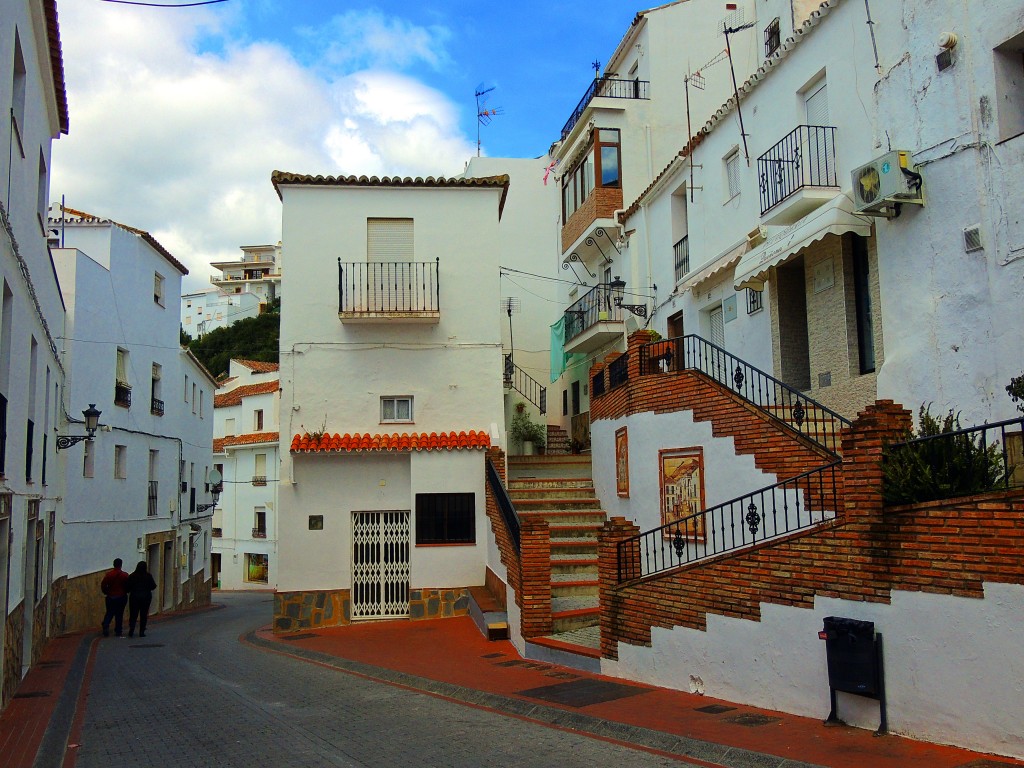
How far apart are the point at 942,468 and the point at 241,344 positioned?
6777 cm

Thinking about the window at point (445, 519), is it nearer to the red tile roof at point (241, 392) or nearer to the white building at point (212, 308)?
the red tile roof at point (241, 392)

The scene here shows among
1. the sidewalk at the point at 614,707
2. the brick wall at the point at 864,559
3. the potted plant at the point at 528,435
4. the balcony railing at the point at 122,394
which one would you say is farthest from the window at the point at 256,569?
the brick wall at the point at 864,559

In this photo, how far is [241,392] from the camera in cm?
Result: 4481

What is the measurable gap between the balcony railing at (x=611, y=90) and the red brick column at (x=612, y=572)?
1511 centimetres

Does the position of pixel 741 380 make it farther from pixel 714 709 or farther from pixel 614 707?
pixel 614 707

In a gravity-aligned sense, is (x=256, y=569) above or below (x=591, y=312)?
below

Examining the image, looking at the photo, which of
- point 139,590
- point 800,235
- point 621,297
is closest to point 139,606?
point 139,590

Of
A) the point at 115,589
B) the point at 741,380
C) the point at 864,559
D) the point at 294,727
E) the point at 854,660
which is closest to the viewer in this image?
the point at 854,660

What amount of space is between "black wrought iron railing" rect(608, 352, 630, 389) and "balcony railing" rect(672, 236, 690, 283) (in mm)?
3871

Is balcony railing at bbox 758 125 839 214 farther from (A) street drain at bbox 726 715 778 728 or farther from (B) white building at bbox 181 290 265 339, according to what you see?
(B) white building at bbox 181 290 265 339

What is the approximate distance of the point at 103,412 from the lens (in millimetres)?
22031

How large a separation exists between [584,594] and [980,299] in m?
6.92

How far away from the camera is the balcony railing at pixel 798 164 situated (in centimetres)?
1312

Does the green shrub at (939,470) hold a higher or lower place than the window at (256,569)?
higher
